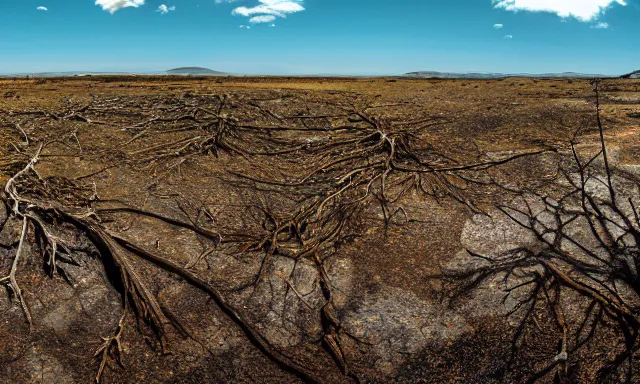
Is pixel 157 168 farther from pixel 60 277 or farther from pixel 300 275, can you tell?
pixel 300 275

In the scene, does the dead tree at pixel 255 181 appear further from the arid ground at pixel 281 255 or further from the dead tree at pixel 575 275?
the dead tree at pixel 575 275

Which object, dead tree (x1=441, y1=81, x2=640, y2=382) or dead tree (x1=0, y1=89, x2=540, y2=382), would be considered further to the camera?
dead tree (x1=0, y1=89, x2=540, y2=382)

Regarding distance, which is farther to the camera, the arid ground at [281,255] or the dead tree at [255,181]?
the dead tree at [255,181]

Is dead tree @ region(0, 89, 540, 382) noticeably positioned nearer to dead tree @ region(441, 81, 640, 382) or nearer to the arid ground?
the arid ground

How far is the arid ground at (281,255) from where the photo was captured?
4.43 meters

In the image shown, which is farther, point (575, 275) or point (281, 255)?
point (281, 255)

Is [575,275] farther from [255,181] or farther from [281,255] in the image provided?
[255,181]

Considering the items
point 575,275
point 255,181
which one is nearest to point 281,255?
point 255,181

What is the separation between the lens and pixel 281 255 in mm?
6328

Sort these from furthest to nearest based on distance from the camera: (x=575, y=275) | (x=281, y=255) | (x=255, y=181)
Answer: (x=255, y=181), (x=281, y=255), (x=575, y=275)

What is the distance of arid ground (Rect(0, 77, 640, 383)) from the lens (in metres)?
4.43

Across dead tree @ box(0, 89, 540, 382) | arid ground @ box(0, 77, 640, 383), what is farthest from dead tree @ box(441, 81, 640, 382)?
dead tree @ box(0, 89, 540, 382)

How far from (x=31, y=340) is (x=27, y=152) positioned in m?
7.56

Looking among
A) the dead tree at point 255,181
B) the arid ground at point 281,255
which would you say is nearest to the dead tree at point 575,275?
the arid ground at point 281,255
